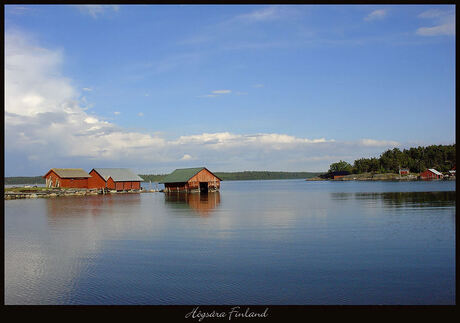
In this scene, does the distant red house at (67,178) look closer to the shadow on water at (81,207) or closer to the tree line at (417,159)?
the shadow on water at (81,207)

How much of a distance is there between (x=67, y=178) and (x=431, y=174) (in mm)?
124256

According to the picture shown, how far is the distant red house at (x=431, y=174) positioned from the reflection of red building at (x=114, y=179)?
107266 millimetres

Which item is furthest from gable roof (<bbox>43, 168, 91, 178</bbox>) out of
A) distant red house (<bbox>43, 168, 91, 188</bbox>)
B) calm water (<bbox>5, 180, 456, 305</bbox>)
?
calm water (<bbox>5, 180, 456, 305</bbox>)

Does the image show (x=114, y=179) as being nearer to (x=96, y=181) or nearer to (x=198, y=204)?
(x=96, y=181)

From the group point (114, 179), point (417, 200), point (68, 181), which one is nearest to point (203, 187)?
point (114, 179)

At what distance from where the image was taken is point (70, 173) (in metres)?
87.3
